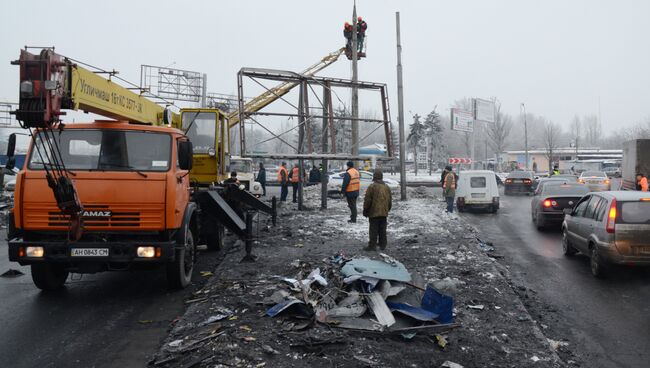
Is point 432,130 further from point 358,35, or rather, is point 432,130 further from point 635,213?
point 635,213

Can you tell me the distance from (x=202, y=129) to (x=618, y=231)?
8963 millimetres

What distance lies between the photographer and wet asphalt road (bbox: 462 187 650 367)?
5211 mm

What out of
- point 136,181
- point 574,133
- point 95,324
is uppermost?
point 574,133

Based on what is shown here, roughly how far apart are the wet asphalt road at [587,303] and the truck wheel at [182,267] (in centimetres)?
519

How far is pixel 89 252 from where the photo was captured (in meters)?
6.46

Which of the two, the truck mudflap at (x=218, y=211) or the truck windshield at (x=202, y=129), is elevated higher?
the truck windshield at (x=202, y=129)

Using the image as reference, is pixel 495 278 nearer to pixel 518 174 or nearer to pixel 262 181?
pixel 262 181

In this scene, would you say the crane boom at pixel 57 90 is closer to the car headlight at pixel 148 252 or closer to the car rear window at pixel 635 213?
the car headlight at pixel 148 252

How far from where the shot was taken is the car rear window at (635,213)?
800 cm

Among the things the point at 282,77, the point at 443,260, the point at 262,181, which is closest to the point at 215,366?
the point at 443,260

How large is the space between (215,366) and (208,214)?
593 centimetres

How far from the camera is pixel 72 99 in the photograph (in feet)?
20.3

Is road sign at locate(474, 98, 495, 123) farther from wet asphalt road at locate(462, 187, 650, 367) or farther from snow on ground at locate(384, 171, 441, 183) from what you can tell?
wet asphalt road at locate(462, 187, 650, 367)

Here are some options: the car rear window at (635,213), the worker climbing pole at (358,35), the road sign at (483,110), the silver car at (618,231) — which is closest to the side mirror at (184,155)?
the silver car at (618,231)
